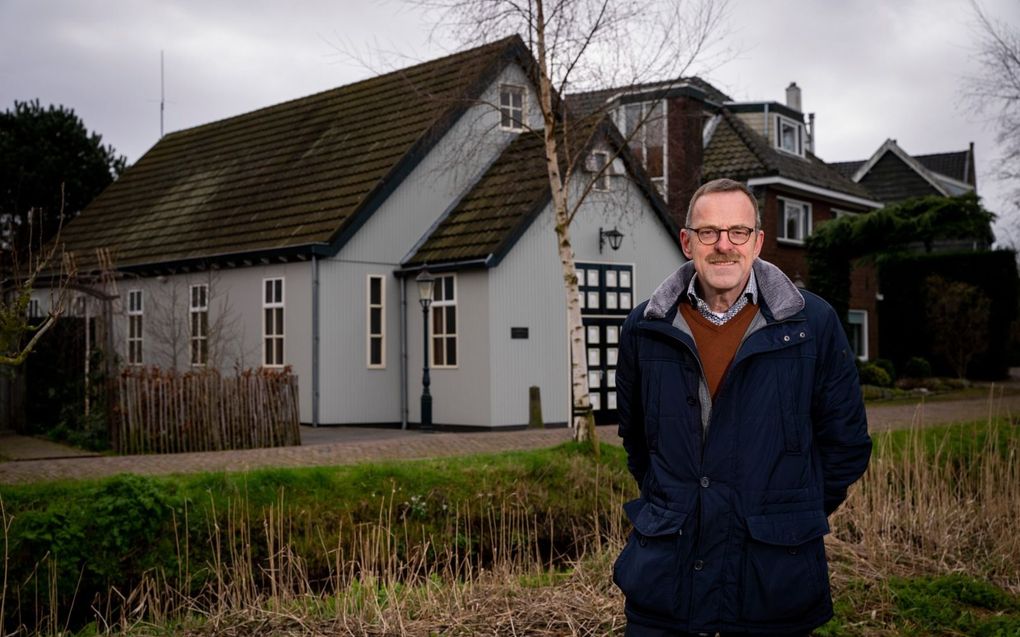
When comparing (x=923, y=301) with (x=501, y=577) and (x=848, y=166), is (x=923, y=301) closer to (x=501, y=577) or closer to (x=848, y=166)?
(x=848, y=166)

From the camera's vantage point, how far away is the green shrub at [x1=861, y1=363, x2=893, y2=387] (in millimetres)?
29641

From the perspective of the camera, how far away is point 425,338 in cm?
2044

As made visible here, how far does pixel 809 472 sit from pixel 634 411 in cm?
70

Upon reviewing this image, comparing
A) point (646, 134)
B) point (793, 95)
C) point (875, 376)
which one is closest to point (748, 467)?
point (646, 134)

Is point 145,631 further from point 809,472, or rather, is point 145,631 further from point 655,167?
point 655,167

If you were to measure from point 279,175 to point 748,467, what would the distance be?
71.7 feet

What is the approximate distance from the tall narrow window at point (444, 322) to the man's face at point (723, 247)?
55.6 feet

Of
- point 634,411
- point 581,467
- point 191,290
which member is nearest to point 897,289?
point 191,290

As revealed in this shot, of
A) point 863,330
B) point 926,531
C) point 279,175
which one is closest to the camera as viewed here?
point 926,531

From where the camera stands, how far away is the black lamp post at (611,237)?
21734 millimetres

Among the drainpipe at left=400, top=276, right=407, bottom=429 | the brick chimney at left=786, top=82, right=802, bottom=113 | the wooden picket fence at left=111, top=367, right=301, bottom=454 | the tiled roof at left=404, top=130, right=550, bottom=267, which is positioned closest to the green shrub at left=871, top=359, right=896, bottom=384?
the tiled roof at left=404, top=130, right=550, bottom=267

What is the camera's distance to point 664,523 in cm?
365

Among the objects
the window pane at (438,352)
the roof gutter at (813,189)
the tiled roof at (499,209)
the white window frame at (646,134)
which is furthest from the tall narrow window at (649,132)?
the window pane at (438,352)

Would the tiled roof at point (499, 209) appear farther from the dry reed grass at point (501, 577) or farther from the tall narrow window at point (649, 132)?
the dry reed grass at point (501, 577)
